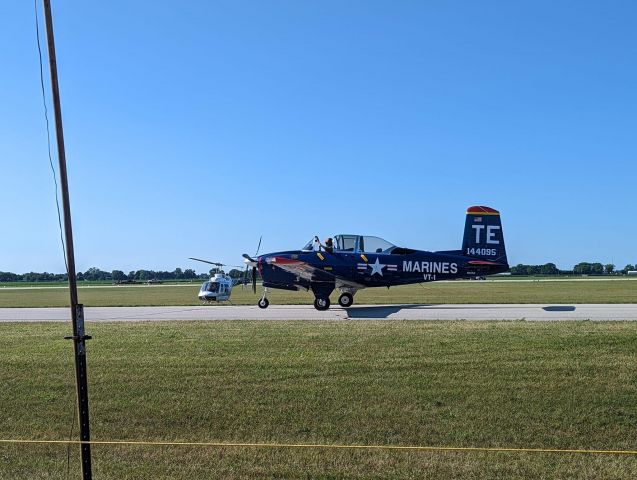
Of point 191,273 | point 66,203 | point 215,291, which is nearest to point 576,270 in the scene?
point 191,273

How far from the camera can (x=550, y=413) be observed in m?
8.13

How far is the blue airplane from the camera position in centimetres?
2466

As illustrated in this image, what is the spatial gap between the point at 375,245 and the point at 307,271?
2.98 metres

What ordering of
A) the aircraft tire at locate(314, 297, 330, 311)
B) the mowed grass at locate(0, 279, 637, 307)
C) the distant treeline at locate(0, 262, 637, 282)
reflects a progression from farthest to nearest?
1. the distant treeline at locate(0, 262, 637, 282)
2. the mowed grass at locate(0, 279, 637, 307)
3. the aircraft tire at locate(314, 297, 330, 311)

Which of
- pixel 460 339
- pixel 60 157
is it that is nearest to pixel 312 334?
pixel 460 339

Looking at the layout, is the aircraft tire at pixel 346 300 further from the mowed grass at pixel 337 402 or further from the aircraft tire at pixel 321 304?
the mowed grass at pixel 337 402

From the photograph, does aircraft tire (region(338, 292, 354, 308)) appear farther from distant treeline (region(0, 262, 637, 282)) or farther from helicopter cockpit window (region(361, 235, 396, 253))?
distant treeline (region(0, 262, 637, 282))

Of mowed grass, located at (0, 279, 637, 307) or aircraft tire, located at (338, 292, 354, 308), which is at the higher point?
aircraft tire, located at (338, 292, 354, 308)

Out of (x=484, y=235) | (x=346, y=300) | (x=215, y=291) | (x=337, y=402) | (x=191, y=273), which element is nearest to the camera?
(x=337, y=402)

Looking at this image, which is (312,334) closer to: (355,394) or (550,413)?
(355,394)

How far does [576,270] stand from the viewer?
188250mm

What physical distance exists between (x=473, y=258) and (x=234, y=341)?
13.5 metres

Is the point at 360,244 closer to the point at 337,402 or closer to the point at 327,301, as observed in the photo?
the point at 327,301

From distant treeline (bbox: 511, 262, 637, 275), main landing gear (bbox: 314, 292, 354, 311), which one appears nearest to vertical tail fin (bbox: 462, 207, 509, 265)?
main landing gear (bbox: 314, 292, 354, 311)
